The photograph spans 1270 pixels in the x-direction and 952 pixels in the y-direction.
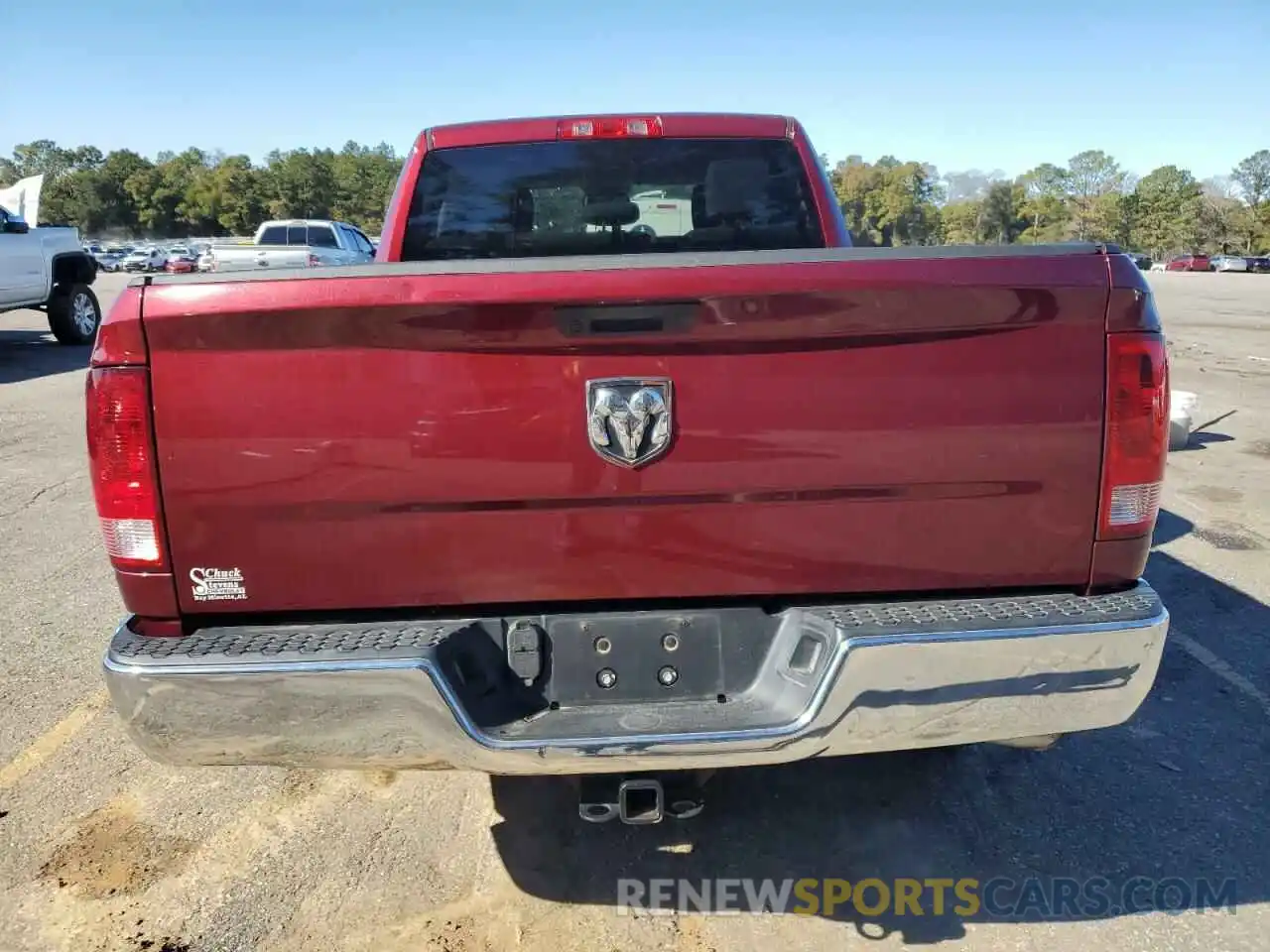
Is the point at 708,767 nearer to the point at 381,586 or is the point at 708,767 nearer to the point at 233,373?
the point at 381,586

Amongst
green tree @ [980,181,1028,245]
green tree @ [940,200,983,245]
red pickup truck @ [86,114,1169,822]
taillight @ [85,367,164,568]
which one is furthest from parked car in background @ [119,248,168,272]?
green tree @ [980,181,1028,245]

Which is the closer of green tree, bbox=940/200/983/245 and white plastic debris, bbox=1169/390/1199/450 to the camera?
white plastic debris, bbox=1169/390/1199/450

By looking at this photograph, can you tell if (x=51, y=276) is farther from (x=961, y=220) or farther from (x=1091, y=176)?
(x=1091, y=176)

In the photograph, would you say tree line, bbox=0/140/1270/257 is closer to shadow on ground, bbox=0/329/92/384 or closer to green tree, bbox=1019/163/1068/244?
green tree, bbox=1019/163/1068/244

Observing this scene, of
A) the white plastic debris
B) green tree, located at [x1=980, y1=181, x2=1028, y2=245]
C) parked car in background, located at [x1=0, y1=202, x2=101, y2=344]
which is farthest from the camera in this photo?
green tree, located at [x1=980, y1=181, x2=1028, y2=245]

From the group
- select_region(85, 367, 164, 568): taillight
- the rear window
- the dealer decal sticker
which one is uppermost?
the rear window

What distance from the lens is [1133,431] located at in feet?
7.24

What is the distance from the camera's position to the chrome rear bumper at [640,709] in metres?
2.09

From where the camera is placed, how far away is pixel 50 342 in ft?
50.3

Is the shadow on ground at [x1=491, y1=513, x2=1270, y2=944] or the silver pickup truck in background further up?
the silver pickup truck in background

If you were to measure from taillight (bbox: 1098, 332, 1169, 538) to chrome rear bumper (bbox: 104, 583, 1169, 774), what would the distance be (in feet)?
0.74

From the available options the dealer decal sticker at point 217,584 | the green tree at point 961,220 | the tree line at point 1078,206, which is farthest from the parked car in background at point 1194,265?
the dealer decal sticker at point 217,584

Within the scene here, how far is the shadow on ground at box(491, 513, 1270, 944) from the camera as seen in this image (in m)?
2.71

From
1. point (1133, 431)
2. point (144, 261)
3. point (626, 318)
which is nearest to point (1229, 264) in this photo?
point (144, 261)
